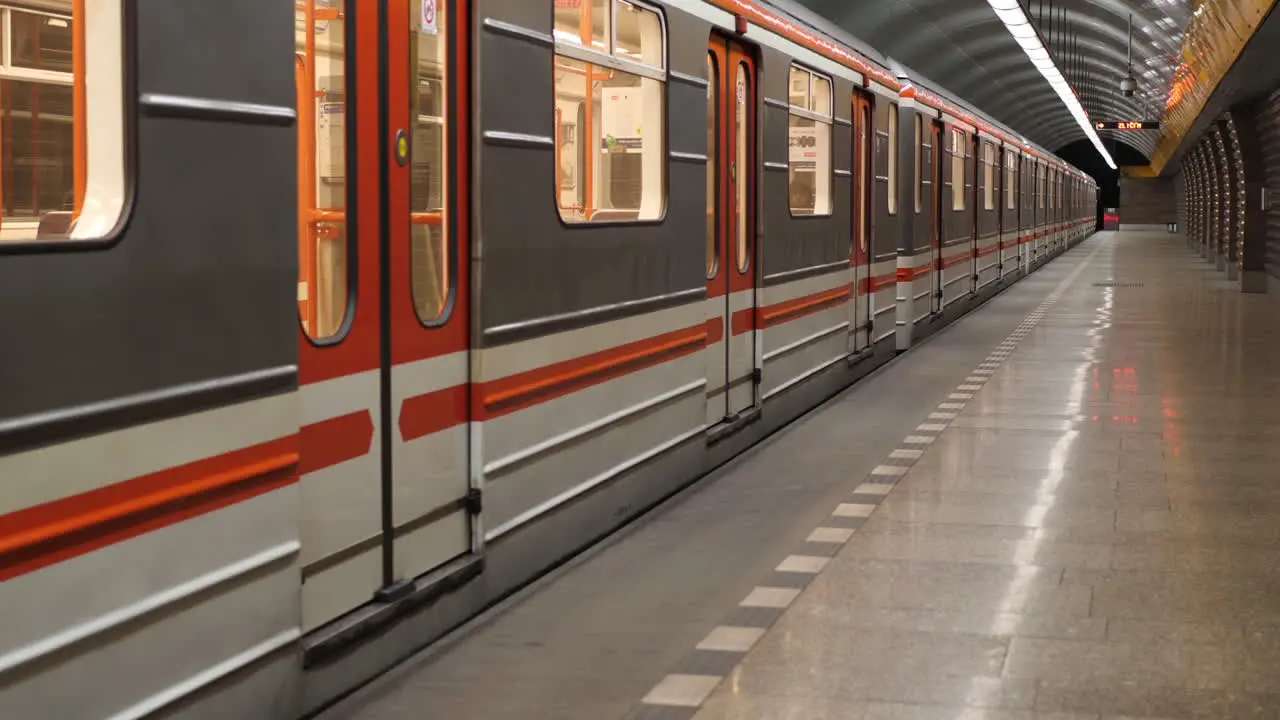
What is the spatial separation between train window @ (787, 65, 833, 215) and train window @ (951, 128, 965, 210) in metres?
8.55

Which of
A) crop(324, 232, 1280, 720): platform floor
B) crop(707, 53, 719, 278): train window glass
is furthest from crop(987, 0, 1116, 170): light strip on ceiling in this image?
crop(707, 53, 719, 278): train window glass

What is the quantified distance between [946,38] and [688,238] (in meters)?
21.1

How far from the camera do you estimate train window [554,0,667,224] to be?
6.73 metres

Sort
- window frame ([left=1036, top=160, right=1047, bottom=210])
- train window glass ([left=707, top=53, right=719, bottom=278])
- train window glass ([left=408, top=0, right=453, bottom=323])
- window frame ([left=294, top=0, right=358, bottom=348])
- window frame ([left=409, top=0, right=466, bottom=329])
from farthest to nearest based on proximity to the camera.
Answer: window frame ([left=1036, top=160, right=1047, bottom=210]) < train window glass ([left=707, top=53, right=719, bottom=278]) < window frame ([left=409, top=0, right=466, bottom=329]) < train window glass ([left=408, top=0, right=453, bottom=323]) < window frame ([left=294, top=0, right=358, bottom=348])

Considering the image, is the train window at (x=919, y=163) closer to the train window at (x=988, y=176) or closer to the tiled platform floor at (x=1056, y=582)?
the tiled platform floor at (x=1056, y=582)

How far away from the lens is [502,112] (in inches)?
236

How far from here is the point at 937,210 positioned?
63.6ft

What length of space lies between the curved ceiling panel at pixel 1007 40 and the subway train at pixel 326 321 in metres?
11.2

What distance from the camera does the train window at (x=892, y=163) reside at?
15.6 meters

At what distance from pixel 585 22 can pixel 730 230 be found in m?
3.05

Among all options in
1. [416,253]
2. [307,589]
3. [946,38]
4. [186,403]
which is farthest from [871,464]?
[946,38]

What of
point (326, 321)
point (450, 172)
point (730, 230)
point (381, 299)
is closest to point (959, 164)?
point (730, 230)

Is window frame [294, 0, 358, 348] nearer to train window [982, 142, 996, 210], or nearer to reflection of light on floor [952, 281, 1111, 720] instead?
reflection of light on floor [952, 281, 1111, 720]

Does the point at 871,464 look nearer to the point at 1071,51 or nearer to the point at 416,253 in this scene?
the point at 416,253
